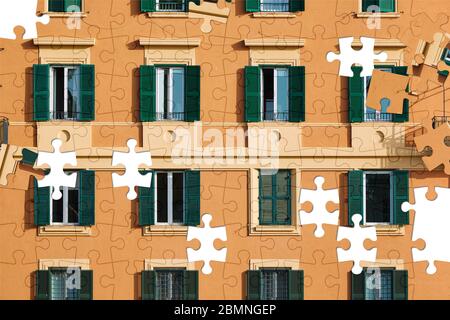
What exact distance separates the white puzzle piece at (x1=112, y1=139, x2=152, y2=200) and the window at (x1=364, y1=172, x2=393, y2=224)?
11.5 feet

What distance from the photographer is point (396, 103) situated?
102ft

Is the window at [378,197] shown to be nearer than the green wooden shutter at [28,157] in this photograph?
No

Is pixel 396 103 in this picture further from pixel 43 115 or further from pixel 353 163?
pixel 43 115

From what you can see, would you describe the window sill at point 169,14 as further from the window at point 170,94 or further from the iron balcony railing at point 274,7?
the iron balcony railing at point 274,7

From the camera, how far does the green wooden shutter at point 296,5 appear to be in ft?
105

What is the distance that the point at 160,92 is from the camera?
105 ft

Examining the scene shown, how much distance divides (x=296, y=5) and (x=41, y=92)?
14.1ft

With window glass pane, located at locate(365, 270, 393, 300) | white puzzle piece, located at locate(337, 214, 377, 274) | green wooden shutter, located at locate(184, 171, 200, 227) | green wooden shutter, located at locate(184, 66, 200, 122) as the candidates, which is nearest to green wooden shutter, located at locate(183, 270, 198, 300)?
green wooden shutter, located at locate(184, 171, 200, 227)

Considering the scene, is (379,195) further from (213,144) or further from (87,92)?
(87,92)

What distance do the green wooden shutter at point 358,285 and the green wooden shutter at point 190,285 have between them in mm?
2479

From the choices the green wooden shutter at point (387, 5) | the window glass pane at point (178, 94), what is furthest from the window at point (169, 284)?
the green wooden shutter at point (387, 5)

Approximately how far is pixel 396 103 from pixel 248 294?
12.6ft

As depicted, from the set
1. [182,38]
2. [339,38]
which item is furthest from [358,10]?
[182,38]

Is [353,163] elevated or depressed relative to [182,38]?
depressed
